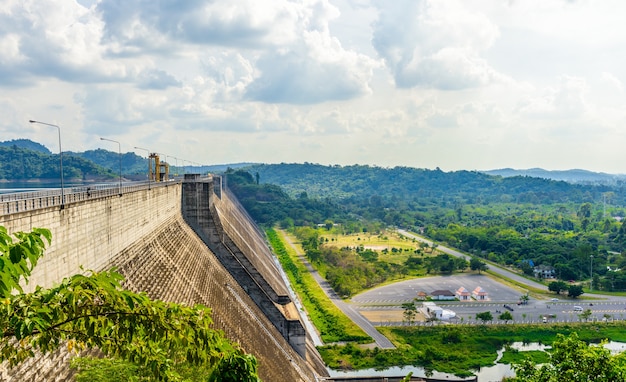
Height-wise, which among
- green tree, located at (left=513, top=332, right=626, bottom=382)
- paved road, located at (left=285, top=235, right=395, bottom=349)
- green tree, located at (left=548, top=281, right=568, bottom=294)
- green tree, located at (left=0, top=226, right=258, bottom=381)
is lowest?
green tree, located at (left=548, top=281, right=568, bottom=294)

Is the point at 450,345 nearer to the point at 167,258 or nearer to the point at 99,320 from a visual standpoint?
the point at 167,258

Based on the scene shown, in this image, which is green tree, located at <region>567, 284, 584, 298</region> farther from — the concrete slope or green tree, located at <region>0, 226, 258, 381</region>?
green tree, located at <region>0, 226, 258, 381</region>

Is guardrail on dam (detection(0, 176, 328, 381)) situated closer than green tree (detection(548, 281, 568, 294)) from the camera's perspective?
Yes

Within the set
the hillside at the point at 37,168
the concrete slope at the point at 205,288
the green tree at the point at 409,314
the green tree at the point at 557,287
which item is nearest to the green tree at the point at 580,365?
the concrete slope at the point at 205,288

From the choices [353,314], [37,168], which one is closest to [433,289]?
[353,314]

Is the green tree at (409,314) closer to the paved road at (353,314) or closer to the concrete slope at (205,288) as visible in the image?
the paved road at (353,314)

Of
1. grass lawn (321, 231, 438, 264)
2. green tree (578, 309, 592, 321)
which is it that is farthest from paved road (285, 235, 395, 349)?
green tree (578, 309, 592, 321)
